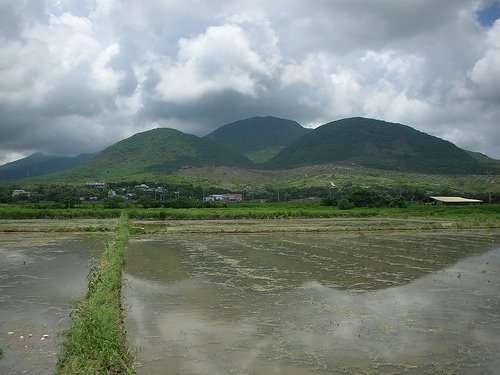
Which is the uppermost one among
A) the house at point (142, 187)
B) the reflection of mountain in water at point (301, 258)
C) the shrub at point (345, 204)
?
the house at point (142, 187)

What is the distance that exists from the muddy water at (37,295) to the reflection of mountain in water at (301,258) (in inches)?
133

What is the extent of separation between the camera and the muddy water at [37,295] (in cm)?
991

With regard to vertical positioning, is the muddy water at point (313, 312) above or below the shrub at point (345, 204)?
below

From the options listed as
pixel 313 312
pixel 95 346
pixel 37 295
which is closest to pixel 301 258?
pixel 313 312

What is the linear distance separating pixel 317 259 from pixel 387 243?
1034 centimetres

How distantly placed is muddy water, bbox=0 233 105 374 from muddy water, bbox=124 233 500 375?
6.91ft

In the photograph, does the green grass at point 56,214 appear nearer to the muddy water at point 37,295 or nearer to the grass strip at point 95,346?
the muddy water at point 37,295

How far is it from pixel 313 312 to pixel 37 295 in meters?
10.4

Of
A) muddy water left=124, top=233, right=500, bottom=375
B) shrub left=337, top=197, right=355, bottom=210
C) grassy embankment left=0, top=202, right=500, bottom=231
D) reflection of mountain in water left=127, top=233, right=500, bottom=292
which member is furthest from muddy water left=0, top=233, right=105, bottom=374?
shrub left=337, top=197, right=355, bottom=210

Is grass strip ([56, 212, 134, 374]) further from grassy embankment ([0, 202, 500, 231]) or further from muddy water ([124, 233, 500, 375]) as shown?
grassy embankment ([0, 202, 500, 231])

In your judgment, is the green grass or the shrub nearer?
the green grass

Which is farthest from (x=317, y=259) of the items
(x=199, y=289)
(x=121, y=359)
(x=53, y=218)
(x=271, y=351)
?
(x=53, y=218)

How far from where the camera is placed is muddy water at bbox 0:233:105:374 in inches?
390

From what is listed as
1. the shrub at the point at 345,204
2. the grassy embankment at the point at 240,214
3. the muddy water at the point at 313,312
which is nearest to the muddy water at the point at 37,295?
the muddy water at the point at 313,312
